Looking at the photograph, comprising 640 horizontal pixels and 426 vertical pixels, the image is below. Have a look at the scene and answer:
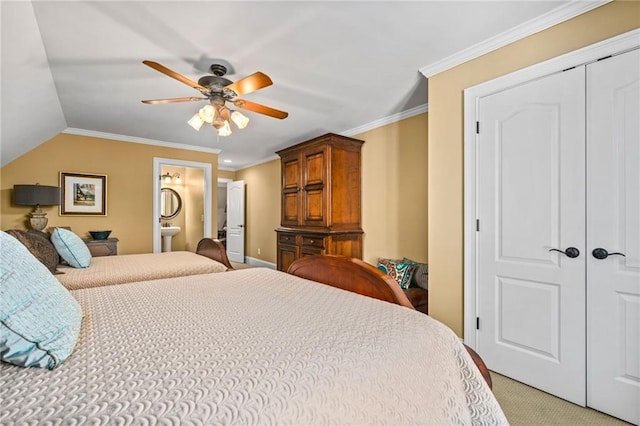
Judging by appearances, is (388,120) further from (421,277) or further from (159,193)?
(159,193)

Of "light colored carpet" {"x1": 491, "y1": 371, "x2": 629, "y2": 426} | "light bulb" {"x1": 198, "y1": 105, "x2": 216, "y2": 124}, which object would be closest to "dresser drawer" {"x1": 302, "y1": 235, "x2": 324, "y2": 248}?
"light bulb" {"x1": 198, "y1": 105, "x2": 216, "y2": 124}

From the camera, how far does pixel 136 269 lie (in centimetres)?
245

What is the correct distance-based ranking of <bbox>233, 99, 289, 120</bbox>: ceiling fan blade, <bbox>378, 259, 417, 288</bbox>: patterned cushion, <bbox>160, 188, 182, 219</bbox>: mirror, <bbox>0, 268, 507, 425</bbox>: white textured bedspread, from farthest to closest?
<bbox>160, 188, 182, 219</bbox>: mirror < <bbox>378, 259, 417, 288</bbox>: patterned cushion < <bbox>233, 99, 289, 120</bbox>: ceiling fan blade < <bbox>0, 268, 507, 425</bbox>: white textured bedspread

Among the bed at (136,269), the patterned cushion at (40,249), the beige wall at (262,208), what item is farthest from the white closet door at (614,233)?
the beige wall at (262,208)

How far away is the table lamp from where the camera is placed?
346 cm

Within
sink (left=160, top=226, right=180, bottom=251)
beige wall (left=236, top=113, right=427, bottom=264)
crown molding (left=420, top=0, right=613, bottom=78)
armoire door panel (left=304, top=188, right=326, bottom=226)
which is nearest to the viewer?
crown molding (left=420, top=0, right=613, bottom=78)

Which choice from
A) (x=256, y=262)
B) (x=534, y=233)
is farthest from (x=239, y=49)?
(x=256, y=262)

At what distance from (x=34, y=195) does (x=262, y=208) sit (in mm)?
3697

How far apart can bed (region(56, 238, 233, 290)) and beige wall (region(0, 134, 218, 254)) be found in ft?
5.84

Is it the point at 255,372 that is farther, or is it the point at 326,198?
the point at 326,198

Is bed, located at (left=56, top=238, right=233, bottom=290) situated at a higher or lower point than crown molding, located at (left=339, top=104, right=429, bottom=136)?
lower

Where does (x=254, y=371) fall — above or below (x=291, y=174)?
below

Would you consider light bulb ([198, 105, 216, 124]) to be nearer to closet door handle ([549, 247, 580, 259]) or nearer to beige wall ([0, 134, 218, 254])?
closet door handle ([549, 247, 580, 259])

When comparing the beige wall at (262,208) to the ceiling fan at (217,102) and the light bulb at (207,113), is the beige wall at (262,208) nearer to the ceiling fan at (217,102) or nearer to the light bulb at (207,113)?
the ceiling fan at (217,102)
